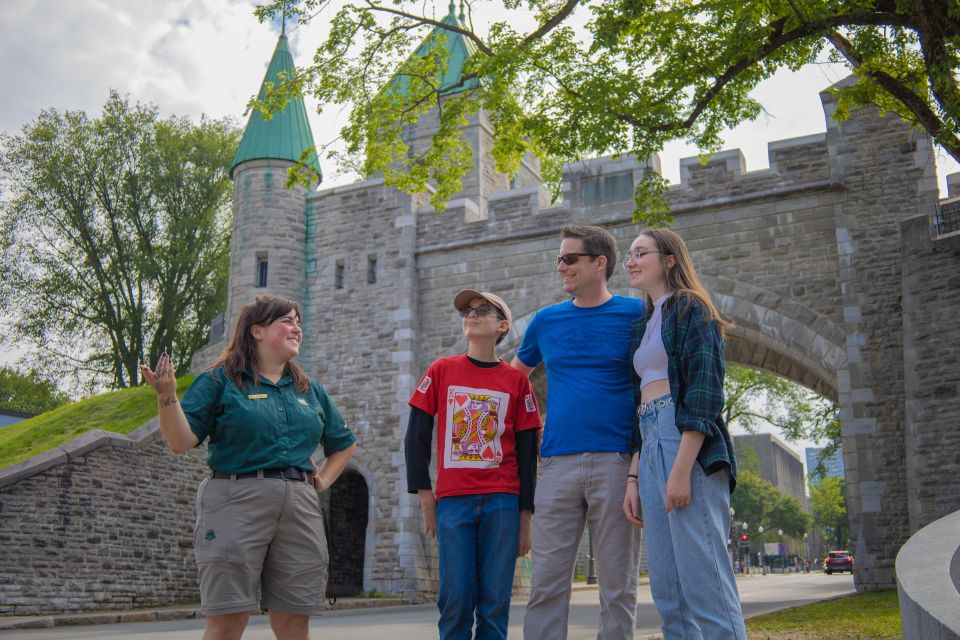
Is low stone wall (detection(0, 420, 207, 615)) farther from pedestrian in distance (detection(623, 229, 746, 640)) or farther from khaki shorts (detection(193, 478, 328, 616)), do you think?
pedestrian in distance (detection(623, 229, 746, 640))

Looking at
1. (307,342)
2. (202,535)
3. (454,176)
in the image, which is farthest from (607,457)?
(307,342)

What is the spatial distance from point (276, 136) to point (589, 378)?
1626 cm

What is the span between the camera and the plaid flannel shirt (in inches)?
136

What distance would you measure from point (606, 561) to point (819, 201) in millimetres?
11909

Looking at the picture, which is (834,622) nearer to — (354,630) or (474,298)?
(354,630)

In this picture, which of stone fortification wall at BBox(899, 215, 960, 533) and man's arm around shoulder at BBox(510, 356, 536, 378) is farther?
stone fortification wall at BBox(899, 215, 960, 533)

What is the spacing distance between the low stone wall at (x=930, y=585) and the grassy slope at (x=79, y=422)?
15.6 metres

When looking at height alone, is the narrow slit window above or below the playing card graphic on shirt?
above

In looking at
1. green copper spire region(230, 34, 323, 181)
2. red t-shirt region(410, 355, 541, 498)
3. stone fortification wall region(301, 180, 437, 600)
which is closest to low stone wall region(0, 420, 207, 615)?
stone fortification wall region(301, 180, 437, 600)

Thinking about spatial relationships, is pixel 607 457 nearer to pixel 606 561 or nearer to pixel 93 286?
pixel 606 561

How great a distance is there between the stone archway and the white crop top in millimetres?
15266

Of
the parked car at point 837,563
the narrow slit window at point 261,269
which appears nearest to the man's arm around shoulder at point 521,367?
the narrow slit window at point 261,269

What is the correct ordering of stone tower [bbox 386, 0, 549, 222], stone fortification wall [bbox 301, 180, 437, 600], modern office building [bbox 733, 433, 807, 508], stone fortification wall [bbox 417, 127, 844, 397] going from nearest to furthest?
stone fortification wall [bbox 417, 127, 844, 397] → stone fortification wall [bbox 301, 180, 437, 600] → stone tower [bbox 386, 0, 549, 222] → modern office building [bbox 733, 433, 807, 508]

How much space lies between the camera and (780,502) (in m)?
60.7
